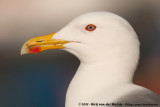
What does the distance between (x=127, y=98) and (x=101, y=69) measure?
0.12 m

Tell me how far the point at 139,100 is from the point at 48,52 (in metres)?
1.45

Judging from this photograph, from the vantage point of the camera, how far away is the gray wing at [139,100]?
81cm

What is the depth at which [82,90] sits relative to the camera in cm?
88

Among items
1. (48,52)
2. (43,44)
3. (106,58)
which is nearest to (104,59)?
(106,58)

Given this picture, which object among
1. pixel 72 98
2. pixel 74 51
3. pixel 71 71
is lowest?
pixel 71 71

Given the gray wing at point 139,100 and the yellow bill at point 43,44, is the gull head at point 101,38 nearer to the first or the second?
the yellow bill at point 43,44

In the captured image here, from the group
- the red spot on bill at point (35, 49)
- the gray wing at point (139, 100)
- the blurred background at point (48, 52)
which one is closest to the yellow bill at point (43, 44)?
the red spot on bill at point (35, 49)

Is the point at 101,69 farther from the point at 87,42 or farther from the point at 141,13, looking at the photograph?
the point at 141,13

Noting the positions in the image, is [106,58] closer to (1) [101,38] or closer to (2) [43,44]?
(1) [101,38]

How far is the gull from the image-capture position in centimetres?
86

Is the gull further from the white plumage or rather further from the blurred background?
the blurred background

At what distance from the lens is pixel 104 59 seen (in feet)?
2.89

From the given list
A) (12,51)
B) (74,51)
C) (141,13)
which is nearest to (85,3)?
(141,13)

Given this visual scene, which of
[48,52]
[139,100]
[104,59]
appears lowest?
[48,52]
